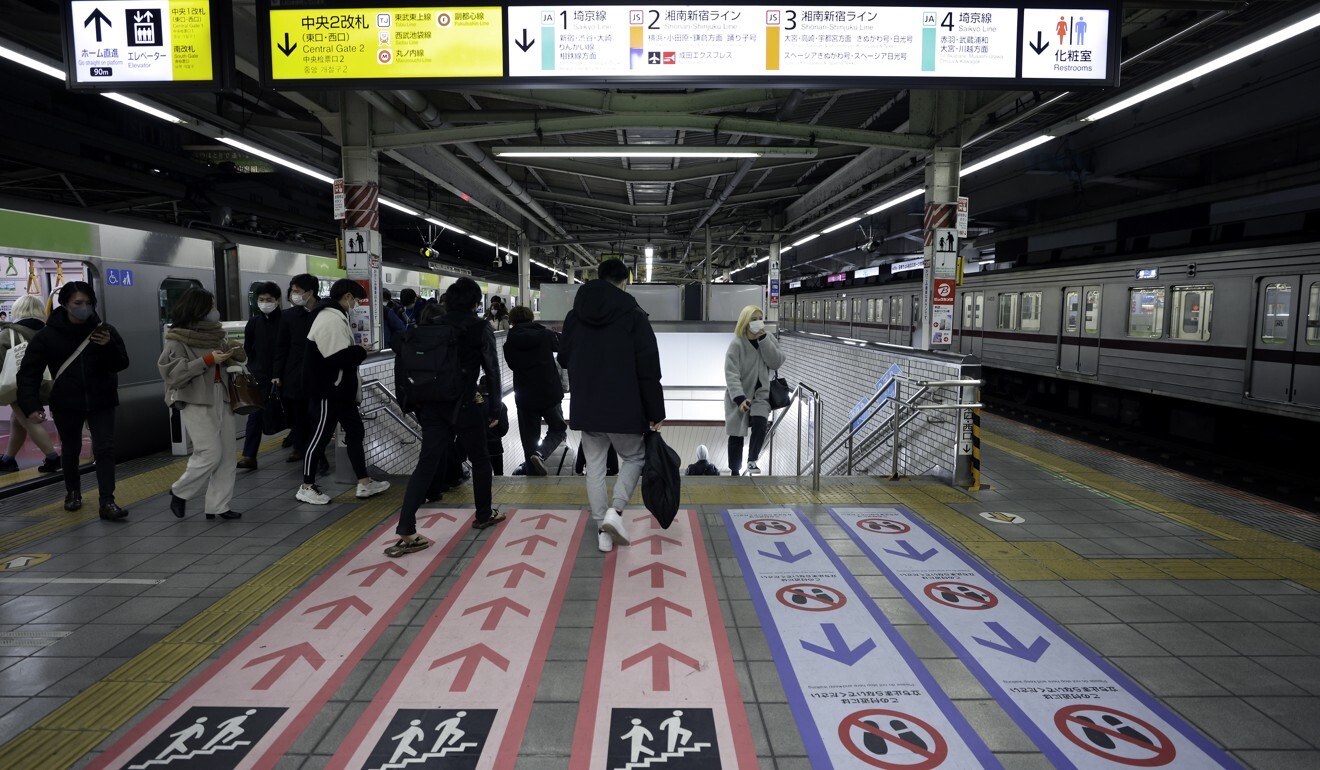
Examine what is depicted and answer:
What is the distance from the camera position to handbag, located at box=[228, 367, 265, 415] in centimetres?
492

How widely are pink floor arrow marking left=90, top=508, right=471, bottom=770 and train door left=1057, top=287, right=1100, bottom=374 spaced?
36.2 ft

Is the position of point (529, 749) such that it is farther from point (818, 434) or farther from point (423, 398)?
point (818, 434)

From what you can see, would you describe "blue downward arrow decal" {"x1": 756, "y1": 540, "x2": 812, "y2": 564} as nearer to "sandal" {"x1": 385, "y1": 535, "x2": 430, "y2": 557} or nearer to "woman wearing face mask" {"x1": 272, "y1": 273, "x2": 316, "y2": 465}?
"sandal" {"x1": 385, "y1": 535, "x2": 430, "y2": 557}

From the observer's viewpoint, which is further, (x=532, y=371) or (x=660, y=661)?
(x=532, y=371)

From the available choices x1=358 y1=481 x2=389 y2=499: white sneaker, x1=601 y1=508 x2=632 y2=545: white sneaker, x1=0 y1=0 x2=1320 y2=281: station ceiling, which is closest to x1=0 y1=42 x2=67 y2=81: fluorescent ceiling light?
x1=0 y1=0 x2=1320 y2=281: station ceiling

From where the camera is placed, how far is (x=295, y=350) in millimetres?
5367

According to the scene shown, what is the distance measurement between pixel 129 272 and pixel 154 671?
5.95 metres

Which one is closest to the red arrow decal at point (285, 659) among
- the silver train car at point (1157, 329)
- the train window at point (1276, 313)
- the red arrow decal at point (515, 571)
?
the red arrow decal at point (515, 571)

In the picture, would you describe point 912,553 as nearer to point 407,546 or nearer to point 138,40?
point 407,546

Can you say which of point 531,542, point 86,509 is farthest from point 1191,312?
point 86,509

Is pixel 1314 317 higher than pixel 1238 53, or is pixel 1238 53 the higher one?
pixel 1238 53

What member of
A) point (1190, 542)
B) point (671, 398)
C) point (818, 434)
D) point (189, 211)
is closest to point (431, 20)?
point (818, 434)

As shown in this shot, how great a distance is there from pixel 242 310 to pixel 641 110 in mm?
6199

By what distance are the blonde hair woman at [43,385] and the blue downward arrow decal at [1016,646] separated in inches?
285
